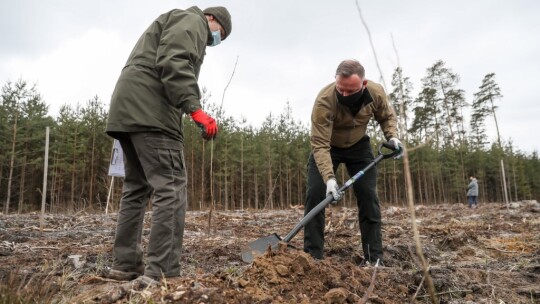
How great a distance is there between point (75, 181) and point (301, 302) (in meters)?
26.1

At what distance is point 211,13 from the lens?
2984 millimetres

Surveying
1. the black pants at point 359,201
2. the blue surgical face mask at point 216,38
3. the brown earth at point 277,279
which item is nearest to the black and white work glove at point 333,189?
the black pants at point 359,201

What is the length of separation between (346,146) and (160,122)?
2061mm

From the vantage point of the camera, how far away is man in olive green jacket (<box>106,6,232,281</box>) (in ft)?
8.20

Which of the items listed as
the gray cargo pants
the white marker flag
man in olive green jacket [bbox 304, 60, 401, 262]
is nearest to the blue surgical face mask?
the gray cargo pants

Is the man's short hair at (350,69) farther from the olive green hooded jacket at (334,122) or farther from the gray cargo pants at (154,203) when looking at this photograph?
the gray cargo pants at (154,203)

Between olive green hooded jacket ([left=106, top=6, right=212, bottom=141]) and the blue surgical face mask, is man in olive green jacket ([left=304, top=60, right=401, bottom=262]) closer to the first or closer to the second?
the blue surgical face mask

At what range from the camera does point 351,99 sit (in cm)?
362

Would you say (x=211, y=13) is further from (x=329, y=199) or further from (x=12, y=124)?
(x=12, y=124)

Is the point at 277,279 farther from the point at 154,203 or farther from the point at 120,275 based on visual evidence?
the point at 120,275

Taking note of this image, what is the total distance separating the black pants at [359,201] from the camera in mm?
3754

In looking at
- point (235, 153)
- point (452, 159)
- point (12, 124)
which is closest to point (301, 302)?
point (235, 153)

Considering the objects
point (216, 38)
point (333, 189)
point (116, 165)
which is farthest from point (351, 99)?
point (116, 165)

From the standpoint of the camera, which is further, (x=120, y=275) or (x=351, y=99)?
(x=351, y=99)
